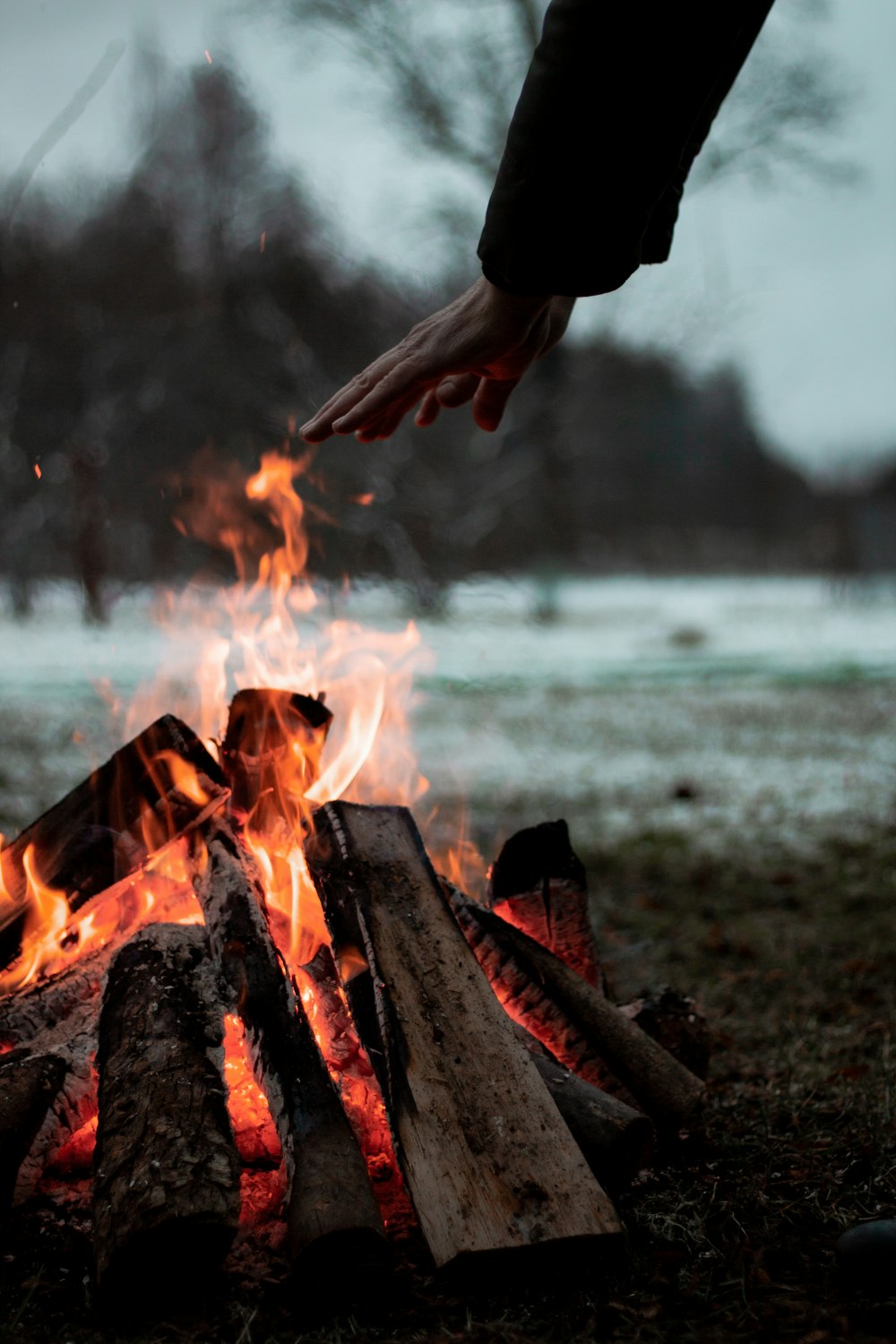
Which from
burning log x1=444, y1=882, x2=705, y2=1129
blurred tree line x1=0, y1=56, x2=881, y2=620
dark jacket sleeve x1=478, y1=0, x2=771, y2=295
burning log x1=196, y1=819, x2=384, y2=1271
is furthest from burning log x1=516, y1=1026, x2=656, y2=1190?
blurred tree line x1=0, y1=56, x2=881, y2=620

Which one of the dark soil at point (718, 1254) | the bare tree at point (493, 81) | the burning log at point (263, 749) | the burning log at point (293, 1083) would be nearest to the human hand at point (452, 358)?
the burning log at point (263, 749)

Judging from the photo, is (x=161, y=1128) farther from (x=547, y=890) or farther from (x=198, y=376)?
(x=198, y=376)

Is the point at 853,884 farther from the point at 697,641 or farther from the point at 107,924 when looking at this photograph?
the point at 697,641

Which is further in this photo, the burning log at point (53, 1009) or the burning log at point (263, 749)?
the burning log at point (263, 749)

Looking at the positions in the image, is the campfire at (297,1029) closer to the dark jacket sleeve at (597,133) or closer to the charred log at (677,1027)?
the charred log at (677,1027)

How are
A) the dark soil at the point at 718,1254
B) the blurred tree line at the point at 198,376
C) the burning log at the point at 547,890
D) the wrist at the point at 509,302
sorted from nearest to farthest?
1. the dark soil at the point at 718,1254
2. the wrist at the point at 509,302
3. the burning log at the point at 547,890
4. the blurred tree line at the point at 198,376

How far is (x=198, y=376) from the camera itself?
9484 mm

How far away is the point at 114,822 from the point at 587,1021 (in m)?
1.06

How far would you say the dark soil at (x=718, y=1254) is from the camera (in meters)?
1.35

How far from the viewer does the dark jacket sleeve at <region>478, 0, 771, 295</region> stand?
1.21m

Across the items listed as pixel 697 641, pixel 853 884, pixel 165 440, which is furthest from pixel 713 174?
pixel 853 884

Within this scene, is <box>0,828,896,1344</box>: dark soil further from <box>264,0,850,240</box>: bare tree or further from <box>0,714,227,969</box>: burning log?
<box>264,0,850,240</box>: bare tree

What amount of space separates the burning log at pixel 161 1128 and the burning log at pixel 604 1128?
576 millimetres

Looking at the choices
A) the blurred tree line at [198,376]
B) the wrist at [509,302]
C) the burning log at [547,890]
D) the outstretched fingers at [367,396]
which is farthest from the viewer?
the blurred tree line at [198,376]
